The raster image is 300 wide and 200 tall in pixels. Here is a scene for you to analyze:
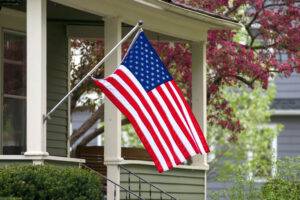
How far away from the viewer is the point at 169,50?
2148cm

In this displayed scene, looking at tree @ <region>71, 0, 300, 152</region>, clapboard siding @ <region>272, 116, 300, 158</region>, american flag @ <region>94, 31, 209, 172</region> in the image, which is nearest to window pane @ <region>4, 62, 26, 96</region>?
american flag @ <region>94, 31, 209, 172</region>

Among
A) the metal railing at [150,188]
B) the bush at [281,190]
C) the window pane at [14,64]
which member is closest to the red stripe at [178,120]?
the metal railing at [150,188]

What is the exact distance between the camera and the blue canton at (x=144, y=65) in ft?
48.2

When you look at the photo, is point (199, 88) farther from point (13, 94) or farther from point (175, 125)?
point (175, 125)

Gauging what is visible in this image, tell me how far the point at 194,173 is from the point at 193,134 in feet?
11.2

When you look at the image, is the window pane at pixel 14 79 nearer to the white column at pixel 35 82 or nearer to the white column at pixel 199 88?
the white column at pixel 35 82

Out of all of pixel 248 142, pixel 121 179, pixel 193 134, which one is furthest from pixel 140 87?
pixel 248 142

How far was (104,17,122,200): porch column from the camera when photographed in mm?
16109

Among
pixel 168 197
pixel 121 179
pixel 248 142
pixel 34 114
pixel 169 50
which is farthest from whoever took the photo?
pixel 248 142

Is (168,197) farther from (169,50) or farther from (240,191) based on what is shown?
(169,50)

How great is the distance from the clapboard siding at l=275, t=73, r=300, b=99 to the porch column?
16.0m

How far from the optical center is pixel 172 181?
703 inches

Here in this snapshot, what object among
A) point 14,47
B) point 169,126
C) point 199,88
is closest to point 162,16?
point 199,88

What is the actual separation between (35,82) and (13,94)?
2.85 metres
